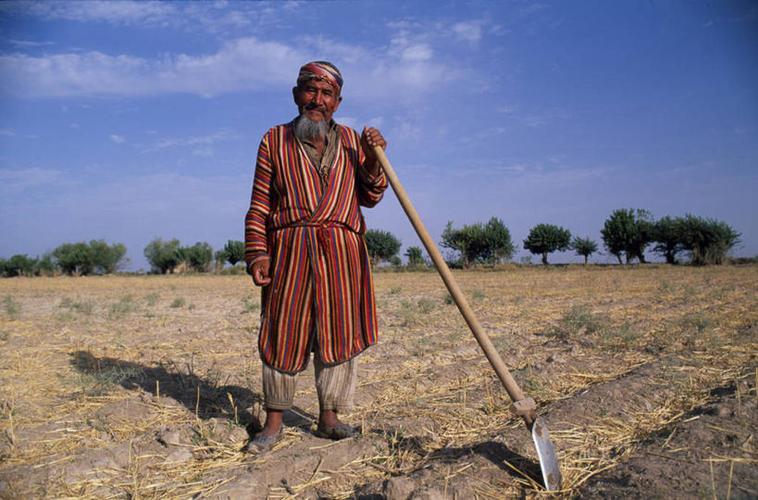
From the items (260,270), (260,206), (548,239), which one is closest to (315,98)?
(260,206)

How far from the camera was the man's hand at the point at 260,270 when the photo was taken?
A: 10.2ft

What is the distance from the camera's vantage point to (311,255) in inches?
122

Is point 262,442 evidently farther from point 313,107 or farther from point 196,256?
point 196,256

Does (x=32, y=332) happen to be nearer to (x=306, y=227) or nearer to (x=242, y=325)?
(x=242, y=325)

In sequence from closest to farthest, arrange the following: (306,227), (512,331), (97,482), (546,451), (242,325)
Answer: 1. (546,451)
2. (97,482)
3. (306,227)
4. (512,331)
5. (242,325)

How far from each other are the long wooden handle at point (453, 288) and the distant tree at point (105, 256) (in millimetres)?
49714

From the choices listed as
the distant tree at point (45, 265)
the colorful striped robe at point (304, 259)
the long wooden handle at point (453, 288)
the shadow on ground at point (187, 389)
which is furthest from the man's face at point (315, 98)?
the distant tree at point (45, 265)

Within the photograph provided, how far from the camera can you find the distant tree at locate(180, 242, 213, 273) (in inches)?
2100

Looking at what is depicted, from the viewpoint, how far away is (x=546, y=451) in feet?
8.04

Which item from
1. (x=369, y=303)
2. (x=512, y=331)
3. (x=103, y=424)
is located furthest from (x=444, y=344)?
(x=103, y=424)

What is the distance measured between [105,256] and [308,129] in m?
49.7

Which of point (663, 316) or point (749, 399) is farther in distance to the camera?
point (663, 316)

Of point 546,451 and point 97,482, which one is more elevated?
point 546,451

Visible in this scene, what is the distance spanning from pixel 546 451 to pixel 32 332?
748 centimetres
